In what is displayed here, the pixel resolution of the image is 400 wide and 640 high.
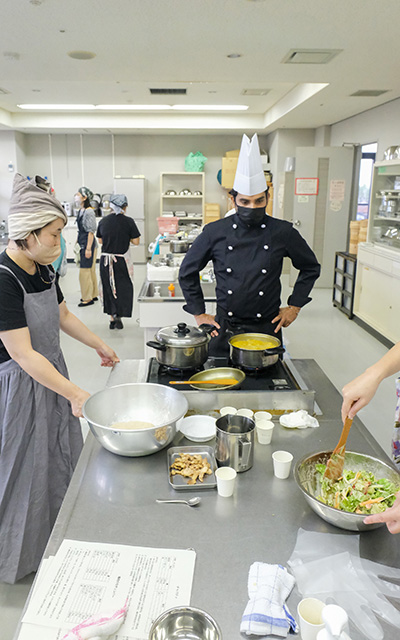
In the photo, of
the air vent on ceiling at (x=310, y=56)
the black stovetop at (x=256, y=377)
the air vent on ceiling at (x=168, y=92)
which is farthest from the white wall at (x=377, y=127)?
the black stovetop at (x=256, y=377)

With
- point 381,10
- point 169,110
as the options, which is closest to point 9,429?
point 381,10

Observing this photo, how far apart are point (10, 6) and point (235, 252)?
242 cm

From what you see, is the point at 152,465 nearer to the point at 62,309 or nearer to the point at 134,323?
the point at 62,309

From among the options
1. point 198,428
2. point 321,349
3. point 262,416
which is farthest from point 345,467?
point 321,349

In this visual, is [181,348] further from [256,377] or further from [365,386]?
[365,386]

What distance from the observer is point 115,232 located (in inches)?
224

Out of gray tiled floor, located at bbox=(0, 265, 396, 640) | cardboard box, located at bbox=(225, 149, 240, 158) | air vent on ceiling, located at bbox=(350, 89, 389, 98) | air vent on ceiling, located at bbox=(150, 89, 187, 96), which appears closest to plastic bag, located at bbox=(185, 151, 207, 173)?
cardboard box, located at bbox=(225, 149, 240, 158)

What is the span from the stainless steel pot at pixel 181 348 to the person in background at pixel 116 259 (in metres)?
4.03

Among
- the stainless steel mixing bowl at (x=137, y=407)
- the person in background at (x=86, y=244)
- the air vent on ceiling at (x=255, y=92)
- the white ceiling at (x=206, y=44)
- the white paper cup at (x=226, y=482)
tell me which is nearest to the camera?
the white paper cup at (x=226, y=482)

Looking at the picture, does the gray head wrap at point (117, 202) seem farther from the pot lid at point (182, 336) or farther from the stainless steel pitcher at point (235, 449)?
the stainless steel pitcher at point (235, 449)

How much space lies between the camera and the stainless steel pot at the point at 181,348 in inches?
71.3

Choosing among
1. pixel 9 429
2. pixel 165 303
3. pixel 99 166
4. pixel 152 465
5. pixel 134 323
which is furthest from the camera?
pixel 99 166

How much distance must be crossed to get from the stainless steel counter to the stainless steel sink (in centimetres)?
244

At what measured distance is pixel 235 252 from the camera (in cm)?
248
